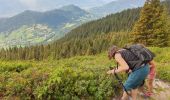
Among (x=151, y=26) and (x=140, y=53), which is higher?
(x=151, y=26)

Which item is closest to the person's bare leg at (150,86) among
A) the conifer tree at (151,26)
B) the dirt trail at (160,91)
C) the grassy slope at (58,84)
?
the dirt trail at (160,91)

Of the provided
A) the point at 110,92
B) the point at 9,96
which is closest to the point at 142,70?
the point at 110,92

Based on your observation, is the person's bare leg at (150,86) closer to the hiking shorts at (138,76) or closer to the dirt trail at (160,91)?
the dirt trail at (160,91)

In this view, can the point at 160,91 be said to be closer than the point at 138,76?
No

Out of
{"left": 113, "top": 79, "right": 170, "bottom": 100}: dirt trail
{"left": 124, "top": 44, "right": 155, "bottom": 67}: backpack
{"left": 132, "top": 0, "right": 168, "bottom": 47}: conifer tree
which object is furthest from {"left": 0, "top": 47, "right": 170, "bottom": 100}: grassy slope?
{"left": 132, "top": 0, "right": 168, "bottom": 47}: conifer tree

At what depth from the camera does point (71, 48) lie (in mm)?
160375

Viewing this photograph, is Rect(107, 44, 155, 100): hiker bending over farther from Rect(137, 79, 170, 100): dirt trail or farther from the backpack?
Rect(137, 79, 170, 100): dirt trail

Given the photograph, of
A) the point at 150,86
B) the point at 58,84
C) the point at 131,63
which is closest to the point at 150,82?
the point at 150,86

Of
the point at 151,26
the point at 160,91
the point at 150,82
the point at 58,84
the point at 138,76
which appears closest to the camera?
the point at 138,76

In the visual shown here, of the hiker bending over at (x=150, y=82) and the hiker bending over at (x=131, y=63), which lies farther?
the hiker bending over at (x=150, y=82)

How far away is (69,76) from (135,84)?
2.81m

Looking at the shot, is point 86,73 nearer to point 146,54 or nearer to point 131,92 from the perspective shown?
point 131,92

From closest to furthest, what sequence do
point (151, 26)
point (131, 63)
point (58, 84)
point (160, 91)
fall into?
point (131, 63), point (58, 84), point (160, 91), point (151, 26)

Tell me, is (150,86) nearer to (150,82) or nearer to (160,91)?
(150,82)
